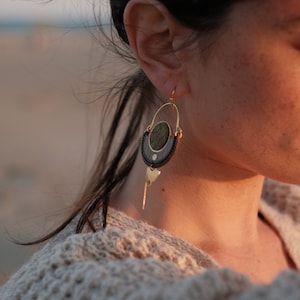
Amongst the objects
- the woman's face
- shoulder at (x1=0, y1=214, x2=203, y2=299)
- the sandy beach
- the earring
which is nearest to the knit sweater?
shoulder at (x1=0, y1=214, x2=203, y2=299)

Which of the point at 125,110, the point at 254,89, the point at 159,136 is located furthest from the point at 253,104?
the point at 125,110

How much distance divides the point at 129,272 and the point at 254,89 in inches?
17.2

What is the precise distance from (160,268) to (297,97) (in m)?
0.43

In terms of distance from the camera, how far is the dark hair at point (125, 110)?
156 centimetres

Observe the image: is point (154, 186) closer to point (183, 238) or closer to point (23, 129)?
point (183, 238)

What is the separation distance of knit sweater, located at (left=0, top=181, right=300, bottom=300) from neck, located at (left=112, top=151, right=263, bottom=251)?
0.21 feet

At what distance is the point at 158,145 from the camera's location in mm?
1666

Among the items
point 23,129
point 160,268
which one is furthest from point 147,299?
point 23,129

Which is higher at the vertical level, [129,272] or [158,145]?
[158,145]

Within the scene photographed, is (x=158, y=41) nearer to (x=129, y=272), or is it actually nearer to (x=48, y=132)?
(x=129, y=272)

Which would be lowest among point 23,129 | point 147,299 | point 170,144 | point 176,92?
point 23,129

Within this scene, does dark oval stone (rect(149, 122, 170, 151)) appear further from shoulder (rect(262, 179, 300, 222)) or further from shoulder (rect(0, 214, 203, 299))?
shoulder (rect(262, 179, 300, 222))

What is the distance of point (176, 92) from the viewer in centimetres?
165

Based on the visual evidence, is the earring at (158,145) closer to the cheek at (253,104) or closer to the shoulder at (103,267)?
the cheek at (253,104)
